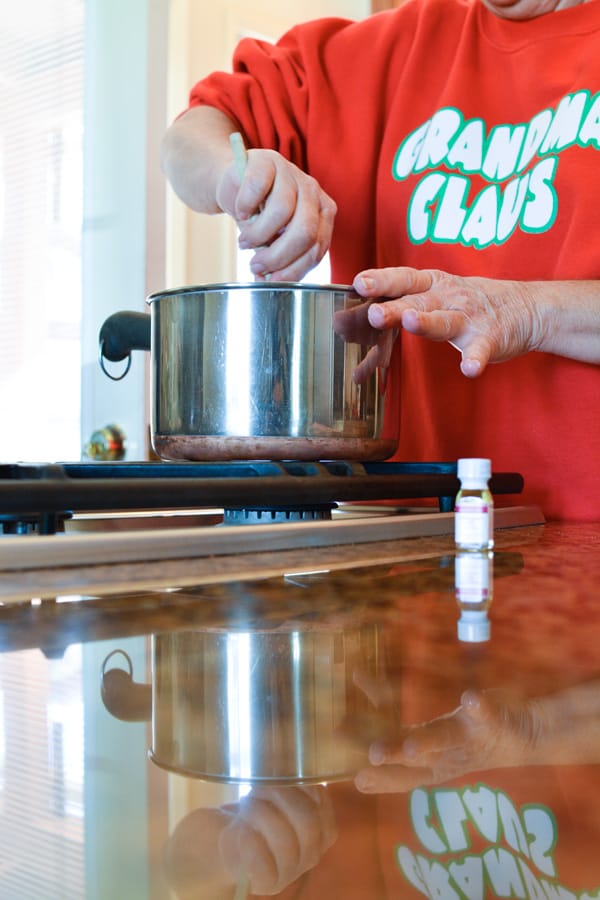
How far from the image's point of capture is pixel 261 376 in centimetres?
68

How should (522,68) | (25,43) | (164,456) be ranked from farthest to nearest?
(25,43)
(522,68)
(164,456)

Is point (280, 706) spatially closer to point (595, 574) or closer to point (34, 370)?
point (595, 574)

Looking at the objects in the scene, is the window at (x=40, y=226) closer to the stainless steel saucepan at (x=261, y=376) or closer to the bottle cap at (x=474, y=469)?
the stainless steel saucepan at (x=261, y=376)

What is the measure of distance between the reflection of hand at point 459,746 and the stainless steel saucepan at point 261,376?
456 mm

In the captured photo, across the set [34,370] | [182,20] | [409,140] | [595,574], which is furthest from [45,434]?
[595,574]

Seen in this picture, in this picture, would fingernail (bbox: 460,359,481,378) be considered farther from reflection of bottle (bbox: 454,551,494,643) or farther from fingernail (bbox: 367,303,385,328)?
reflection of bottle (bbox: 454,551,494,643)

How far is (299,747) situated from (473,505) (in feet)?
1.26

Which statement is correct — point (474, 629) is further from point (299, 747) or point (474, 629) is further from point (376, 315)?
point (376, 315)

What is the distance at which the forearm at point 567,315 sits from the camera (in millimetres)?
921

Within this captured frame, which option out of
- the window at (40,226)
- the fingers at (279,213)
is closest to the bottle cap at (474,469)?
the fingers at (279,213)

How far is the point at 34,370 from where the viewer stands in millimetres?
2463

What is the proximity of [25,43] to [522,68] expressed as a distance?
176 cm

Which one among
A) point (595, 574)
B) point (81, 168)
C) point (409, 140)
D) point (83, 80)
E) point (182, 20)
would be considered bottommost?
point (595, 574)

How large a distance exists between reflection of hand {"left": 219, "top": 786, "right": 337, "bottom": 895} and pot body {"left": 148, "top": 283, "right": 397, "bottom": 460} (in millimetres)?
507
